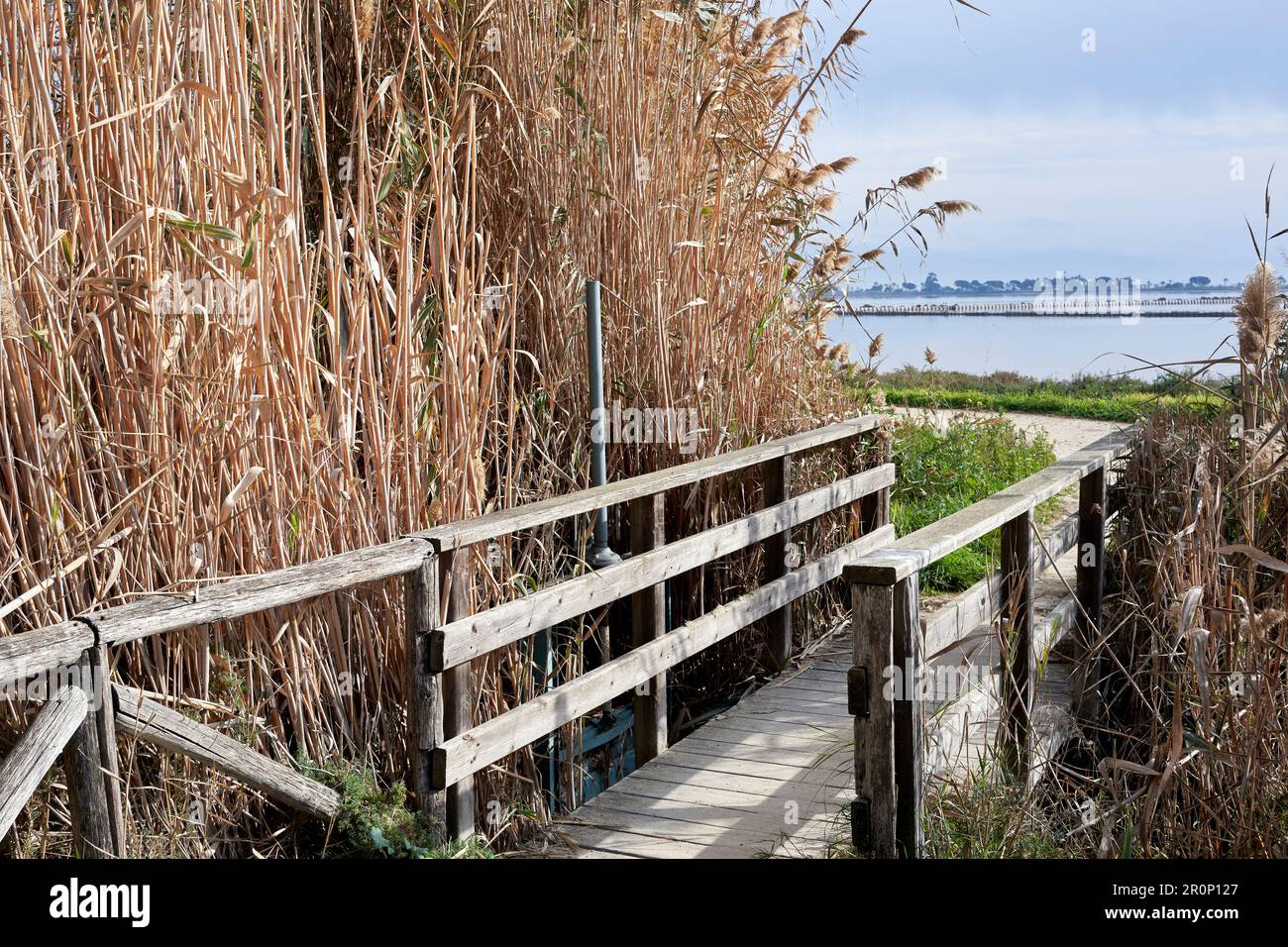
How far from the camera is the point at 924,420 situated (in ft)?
29.6


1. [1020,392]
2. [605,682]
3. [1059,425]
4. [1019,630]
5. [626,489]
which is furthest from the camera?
[1020,392]

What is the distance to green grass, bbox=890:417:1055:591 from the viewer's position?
7.14m

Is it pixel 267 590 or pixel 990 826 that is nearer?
pixel 267 590

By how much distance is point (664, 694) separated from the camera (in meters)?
4.15

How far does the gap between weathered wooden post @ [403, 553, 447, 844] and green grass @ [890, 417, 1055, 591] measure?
168 inches

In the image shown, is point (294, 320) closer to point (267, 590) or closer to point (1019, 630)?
point (267, 590)

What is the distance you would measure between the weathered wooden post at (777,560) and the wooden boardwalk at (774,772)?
15.0 inches

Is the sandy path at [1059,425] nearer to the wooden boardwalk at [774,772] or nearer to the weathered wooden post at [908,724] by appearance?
the wooden boardwalk at [774,772]

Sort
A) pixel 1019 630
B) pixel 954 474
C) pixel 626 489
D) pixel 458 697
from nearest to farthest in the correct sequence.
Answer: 1. pixel 458 697
2. pixel 1019 630
3. pixel 626 489
4. pixel 954 474

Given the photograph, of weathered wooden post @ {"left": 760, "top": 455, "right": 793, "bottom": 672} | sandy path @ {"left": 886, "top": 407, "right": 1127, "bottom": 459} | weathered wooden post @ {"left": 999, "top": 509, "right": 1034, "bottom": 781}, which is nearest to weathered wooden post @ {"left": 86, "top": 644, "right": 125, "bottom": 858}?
weathered wooden post @ {"left": 999, "top": 509, "right": 1034, "bottom": 781}

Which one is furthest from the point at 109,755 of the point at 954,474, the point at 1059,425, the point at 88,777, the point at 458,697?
the point at 1059,425

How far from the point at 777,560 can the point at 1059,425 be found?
31.0ft

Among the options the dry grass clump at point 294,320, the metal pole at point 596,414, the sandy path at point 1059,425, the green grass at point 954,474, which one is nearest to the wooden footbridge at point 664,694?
the metal pole at point 596,414

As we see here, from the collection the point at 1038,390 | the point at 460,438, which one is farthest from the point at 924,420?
the point at 1038,390
